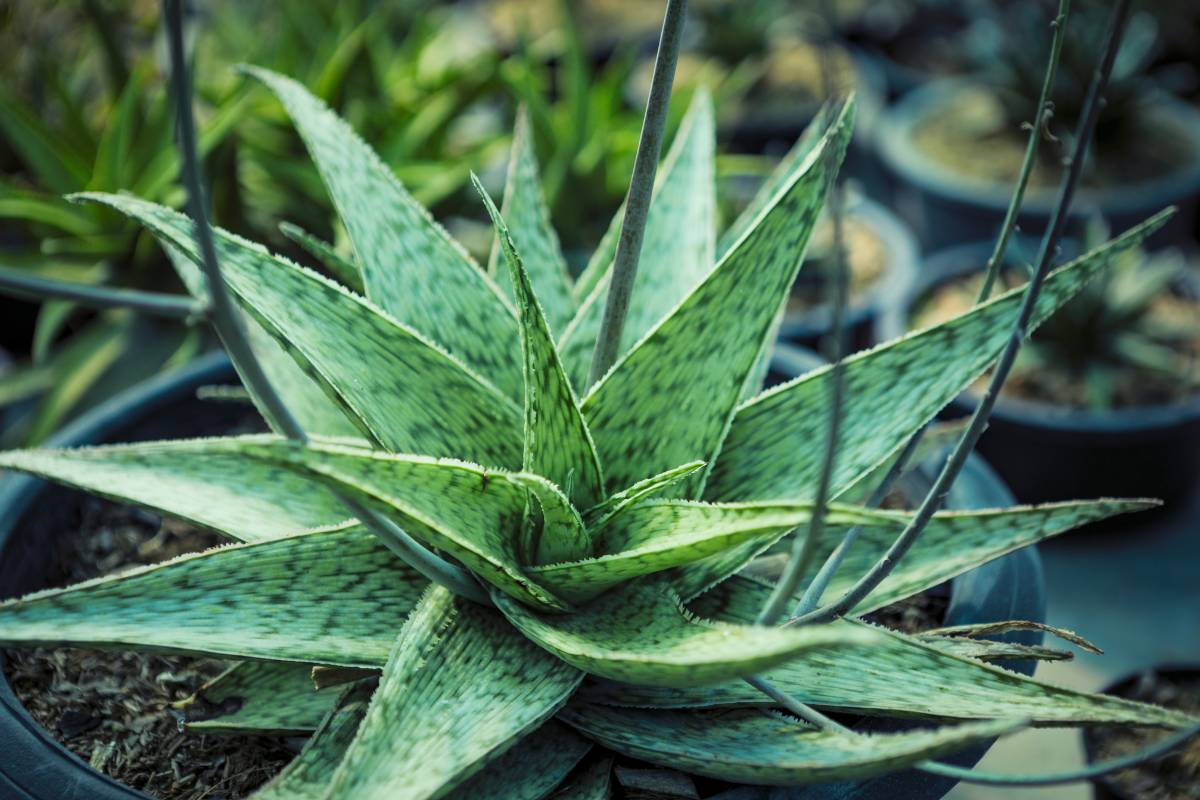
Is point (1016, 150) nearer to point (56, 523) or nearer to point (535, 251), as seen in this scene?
point (535, 251)

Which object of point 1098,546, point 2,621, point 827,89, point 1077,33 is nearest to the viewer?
point 827,89

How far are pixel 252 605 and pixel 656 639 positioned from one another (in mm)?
235

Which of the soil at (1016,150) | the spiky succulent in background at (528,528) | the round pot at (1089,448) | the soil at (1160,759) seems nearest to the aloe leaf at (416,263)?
the spiky succulent in background at (528,528)

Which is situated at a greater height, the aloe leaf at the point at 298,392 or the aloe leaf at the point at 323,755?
the aloe leaf at the point at 298,392

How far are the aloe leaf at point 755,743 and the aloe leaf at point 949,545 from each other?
8cm

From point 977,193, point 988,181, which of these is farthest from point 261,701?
point 988,181

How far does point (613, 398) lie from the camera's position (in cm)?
72

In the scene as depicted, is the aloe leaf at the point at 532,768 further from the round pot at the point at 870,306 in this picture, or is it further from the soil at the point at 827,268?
the soil at the point at 827,268

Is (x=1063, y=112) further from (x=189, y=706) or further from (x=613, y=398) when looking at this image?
(x=189, y=706)

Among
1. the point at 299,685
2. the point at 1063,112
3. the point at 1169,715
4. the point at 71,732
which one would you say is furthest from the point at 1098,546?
the point at 71,732

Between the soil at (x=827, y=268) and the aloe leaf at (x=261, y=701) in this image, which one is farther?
the soil at (x=827, y=268)

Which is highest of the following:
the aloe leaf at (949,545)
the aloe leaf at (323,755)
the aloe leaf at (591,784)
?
the aloe leaf at (949,545)

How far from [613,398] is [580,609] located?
5.2 inches

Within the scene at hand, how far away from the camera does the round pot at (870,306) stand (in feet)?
5.37
